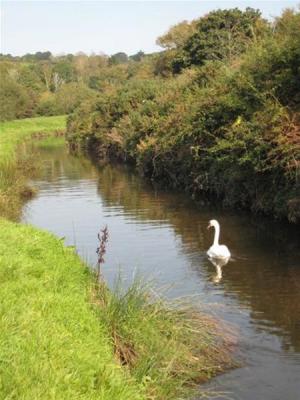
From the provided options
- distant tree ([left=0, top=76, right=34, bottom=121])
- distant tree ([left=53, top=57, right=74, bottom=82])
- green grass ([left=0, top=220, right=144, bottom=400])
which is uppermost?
distant tree ([left=53, top=57, right=74, bottom=82])

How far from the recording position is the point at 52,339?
7.54 metres

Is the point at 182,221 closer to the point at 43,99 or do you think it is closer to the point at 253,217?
the point at 253,217

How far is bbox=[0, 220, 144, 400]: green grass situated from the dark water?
2063 millimetres

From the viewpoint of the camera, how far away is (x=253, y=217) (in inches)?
946

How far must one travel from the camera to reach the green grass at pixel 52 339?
6.47m

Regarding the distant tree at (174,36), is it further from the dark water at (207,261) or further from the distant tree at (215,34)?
the dark water at (207,261)

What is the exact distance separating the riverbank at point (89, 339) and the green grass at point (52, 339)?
11mm

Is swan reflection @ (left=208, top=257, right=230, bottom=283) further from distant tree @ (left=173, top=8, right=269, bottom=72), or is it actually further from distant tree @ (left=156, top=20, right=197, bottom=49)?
distant tree @ (left=156, top=20, right=197, bottom=49)

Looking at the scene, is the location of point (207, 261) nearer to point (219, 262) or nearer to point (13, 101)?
point (219, 262)

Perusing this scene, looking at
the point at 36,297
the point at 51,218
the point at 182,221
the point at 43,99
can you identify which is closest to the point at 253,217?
the point at 182,221

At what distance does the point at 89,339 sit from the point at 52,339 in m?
0.80

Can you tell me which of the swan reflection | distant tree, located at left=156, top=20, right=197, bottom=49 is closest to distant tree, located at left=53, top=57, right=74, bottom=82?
distant tree, located at left=156, top=20, right=197, bottom=49

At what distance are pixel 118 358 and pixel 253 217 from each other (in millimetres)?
16003

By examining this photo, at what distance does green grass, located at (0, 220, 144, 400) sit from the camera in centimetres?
647
